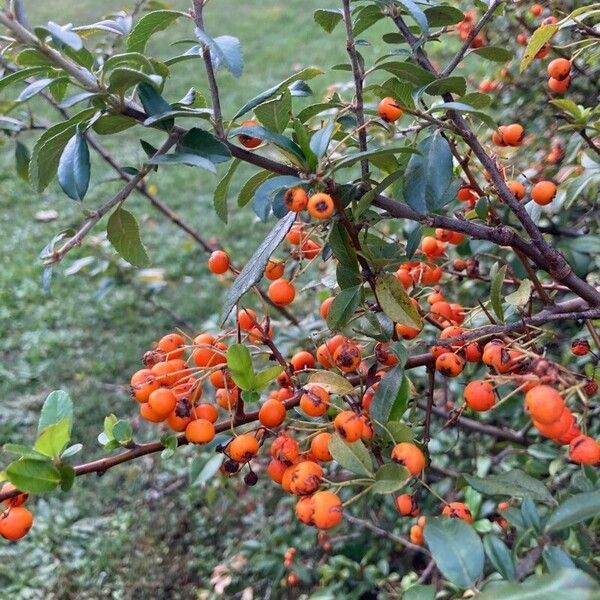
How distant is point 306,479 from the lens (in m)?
0.94

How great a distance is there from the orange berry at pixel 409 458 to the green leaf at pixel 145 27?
2.45ft

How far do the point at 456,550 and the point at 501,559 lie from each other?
57mm

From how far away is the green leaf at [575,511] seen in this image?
2.63 feet

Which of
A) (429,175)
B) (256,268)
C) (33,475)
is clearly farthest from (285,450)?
(429,175)

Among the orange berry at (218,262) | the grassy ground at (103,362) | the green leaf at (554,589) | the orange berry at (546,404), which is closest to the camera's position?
the green leaf at (554,589)

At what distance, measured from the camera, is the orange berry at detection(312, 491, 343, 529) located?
907mm

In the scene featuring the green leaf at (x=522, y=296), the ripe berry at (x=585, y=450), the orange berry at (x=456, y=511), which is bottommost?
the orange berry at (x=456, y=511)

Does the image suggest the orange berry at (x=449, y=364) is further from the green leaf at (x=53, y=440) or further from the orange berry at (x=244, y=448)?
the green leaf at (x=53, y=440)

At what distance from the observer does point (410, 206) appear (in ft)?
3.51

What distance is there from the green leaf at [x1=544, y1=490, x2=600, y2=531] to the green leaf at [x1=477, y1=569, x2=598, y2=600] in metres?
0.14

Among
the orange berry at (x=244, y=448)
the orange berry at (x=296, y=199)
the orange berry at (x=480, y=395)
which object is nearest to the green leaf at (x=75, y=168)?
the orange berry at (x=296, y=199)

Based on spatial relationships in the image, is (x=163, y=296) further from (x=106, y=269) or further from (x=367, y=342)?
(x=367, y=342)

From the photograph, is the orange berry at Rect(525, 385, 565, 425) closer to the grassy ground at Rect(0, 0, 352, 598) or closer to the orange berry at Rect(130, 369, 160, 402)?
the orange berry at Rect(130, 369, 160, 402)

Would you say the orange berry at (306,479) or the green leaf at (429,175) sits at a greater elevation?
the green leaf at (429,175)
